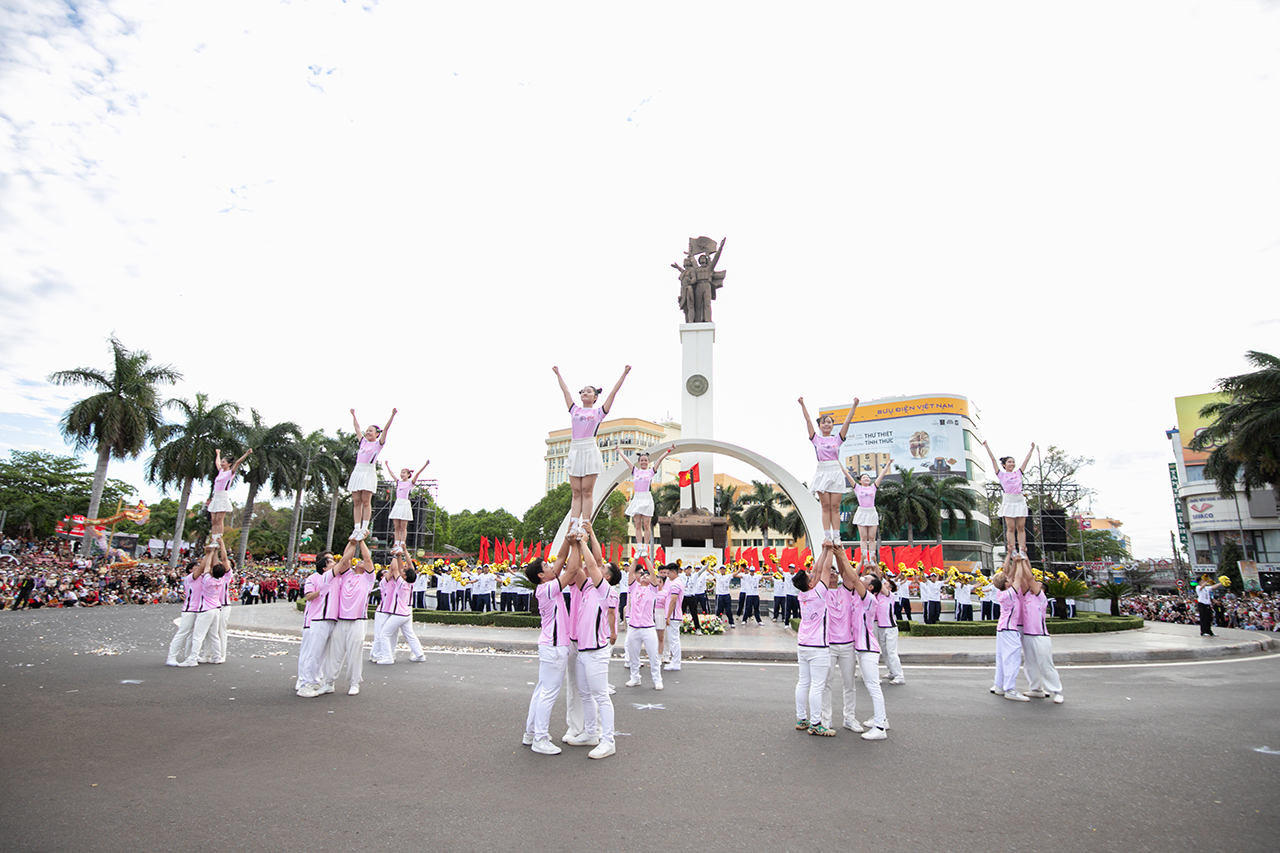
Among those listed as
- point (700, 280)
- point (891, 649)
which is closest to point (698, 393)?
point (700, 280)

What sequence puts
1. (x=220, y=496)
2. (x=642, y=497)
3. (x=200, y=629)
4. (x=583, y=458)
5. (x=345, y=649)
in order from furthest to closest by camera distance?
(x=642, y=497), (x=220, y=496), (x=200, y=629), (x=345, y=649), (x=583, y=458)

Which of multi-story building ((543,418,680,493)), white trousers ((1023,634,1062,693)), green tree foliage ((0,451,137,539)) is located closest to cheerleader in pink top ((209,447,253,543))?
white trousers ((1023,634,1062,693))

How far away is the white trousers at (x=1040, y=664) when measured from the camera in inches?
351

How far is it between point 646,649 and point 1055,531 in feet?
114

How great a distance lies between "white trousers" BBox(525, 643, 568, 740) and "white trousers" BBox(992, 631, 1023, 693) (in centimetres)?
647

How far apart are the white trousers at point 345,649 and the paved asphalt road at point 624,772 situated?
0.36m

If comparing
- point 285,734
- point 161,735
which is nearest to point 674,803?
point 285,734

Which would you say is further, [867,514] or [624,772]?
[867,514]

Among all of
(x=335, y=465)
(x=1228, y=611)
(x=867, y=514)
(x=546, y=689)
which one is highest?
(x=335, y=465)

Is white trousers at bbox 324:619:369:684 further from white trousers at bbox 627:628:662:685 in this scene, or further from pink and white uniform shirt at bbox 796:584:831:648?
pink and white uniform shirt at bbox 796:584:831:648

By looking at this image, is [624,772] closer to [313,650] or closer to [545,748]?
[545,748]

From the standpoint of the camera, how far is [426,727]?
6891 mm

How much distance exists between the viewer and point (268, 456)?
40.3m

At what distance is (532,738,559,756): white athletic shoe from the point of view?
236 inches
